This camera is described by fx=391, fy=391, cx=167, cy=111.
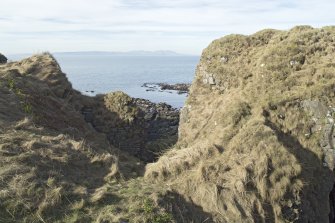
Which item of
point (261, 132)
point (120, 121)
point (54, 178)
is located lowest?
point (120, 121)

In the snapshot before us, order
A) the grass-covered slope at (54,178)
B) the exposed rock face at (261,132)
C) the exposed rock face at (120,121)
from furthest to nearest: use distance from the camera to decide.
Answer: the exposed rock face at (120,121) → the exposed rock face at (261,132) → the grass-covered slope at (54,178)

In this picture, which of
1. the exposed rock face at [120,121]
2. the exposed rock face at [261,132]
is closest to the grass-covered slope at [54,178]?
the exposed rock face at [261,132]

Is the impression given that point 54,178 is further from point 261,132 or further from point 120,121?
point 120,121

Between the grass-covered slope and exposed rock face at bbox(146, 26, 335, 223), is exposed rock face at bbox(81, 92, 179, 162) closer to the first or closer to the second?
exposed rock face at bbox(146, 26, 335, 223)

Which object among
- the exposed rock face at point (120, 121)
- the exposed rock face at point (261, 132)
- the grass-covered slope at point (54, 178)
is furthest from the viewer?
the exposed rock face at point (120, 121)

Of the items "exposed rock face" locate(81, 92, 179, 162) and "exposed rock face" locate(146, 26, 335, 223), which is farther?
"exposed rock face" locate(81, 92, 179, 162)

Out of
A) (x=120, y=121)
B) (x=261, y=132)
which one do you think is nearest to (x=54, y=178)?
(x=261, y=132)

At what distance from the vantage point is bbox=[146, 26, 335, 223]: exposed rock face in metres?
16.7

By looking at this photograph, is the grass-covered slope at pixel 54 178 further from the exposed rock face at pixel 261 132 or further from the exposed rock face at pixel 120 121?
the exposed rock face at pixel 120 121

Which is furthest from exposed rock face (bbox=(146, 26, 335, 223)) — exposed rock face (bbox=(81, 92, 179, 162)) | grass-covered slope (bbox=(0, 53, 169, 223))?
exposed rock face (bbox=(81, 92, 179, 162))

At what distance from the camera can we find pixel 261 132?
1977 cm

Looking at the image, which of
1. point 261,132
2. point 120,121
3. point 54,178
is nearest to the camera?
point 54,178

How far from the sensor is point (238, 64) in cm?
3031

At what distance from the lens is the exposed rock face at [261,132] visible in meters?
16.7
